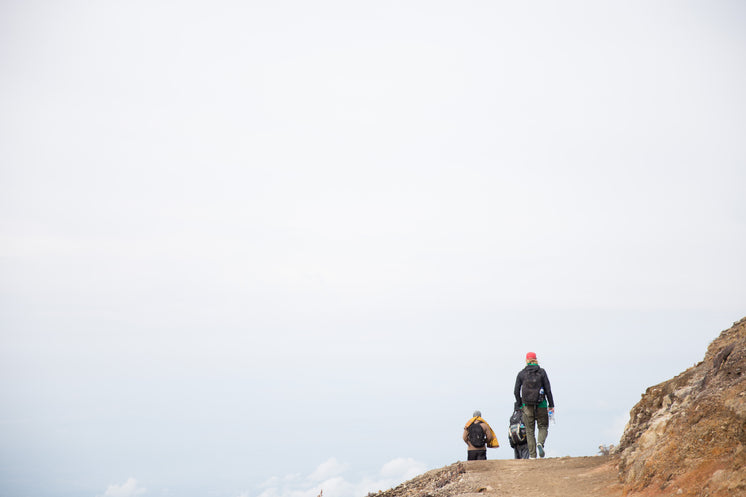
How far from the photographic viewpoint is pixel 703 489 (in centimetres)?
1047

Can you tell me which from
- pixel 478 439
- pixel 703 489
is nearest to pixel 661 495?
pixel 703 489

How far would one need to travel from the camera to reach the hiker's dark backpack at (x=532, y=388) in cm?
1858

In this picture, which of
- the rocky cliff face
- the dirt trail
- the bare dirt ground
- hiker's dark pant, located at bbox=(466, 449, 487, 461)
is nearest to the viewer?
the rocky cliff face

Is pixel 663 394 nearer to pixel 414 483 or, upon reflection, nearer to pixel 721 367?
pixel 721 367

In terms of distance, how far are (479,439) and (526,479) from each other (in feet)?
15.7

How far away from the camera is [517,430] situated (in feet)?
66.7

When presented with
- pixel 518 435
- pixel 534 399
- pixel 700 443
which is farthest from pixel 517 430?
pixel 700 443

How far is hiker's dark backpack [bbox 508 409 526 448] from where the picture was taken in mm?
20281

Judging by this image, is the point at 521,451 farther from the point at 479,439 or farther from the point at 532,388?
the point at 532,388

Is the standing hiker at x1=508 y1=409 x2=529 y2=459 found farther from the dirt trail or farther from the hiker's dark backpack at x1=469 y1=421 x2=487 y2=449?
the dirt trail

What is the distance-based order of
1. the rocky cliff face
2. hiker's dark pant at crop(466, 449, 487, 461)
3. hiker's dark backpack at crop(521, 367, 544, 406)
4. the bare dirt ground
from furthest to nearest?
hiker's dark pant at crop(466, 449, 487, 461) → hiker's dark backpack at crop(521, 367, 544, 406) → the bare dirt ground → the rocky cliff face

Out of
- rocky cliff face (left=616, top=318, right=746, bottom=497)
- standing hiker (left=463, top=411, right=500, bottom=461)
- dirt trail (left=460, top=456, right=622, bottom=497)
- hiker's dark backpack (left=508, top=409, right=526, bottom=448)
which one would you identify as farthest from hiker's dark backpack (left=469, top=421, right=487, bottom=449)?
rocky cliff face (left=616, top=318, right=746, bottom=497)

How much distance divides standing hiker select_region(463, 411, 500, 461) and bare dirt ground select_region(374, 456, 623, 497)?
1.39 metres

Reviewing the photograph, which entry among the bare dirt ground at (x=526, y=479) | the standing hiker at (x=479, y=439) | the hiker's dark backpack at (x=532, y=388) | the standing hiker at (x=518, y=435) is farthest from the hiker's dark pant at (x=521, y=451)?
the bare dirt ground at (x=526, y=479)
